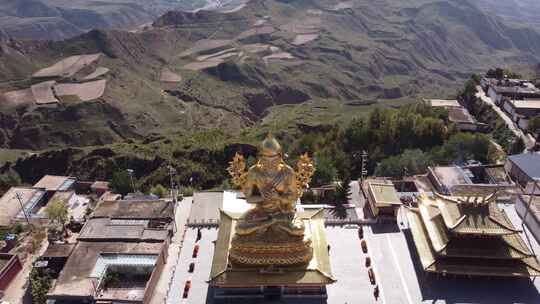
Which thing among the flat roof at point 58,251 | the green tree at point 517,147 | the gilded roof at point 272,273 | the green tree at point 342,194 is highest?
the green tree at point 517,147

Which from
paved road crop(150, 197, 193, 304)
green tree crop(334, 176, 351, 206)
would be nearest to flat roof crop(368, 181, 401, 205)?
green tree crop(334, 176, 351, 206)

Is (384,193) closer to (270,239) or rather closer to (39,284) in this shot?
(270,239)

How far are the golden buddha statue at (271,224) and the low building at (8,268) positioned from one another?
1747cm

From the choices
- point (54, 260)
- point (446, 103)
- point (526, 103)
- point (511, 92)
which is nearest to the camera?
point (54, 260)

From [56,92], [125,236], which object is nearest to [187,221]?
[125,236]

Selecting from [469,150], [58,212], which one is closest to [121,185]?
[58,212]

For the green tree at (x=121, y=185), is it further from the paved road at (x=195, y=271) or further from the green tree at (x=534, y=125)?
the green tree at (x=534, y=125)

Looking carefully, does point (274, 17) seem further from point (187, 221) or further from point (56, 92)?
point (187, 221)

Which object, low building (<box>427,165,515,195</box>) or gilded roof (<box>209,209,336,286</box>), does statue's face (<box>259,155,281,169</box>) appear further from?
low building (<box>427,165,515,195</box>)

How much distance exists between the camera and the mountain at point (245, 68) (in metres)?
85.8

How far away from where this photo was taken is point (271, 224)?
26406 mm

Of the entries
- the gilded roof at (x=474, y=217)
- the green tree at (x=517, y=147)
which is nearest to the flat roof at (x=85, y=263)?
the gilded roof at (x=474, y=217)

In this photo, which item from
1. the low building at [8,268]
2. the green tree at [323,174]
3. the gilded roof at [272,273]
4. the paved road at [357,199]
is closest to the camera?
the gilded roof at [272,273]

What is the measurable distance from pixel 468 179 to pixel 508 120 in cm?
2445
